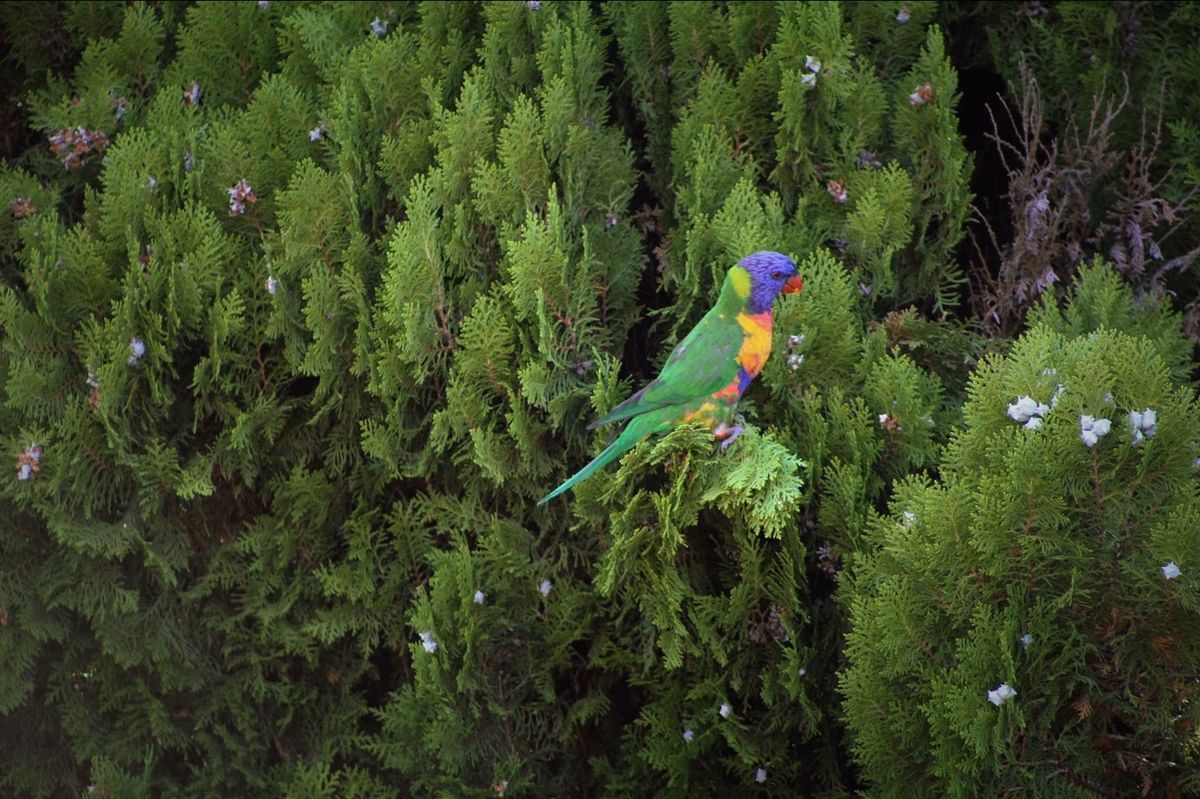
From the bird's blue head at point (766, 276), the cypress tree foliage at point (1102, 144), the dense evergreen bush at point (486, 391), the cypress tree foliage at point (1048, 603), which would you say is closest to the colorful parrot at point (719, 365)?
the bird's blue head at point (766, 276)

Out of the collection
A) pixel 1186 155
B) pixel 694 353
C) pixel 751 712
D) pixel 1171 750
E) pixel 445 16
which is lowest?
pixel 751 712

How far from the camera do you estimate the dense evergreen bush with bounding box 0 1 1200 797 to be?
3.35m

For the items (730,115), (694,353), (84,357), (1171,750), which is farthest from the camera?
(730,115)

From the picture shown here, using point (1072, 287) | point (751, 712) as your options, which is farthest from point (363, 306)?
point (1072, 287)

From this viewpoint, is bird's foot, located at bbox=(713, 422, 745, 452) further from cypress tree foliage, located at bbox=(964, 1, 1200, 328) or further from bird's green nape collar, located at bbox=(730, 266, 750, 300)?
cypress tree foliage, located at bbox=(964, 1, 1200, 328)

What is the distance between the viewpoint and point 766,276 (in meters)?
3.18

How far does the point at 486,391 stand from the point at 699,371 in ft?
2.55

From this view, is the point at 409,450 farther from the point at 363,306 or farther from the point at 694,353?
the point at 694,353

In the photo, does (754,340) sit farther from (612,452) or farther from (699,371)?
(612,452)

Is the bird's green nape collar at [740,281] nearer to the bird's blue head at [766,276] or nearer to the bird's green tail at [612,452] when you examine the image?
the bird's blue head at [766,276]

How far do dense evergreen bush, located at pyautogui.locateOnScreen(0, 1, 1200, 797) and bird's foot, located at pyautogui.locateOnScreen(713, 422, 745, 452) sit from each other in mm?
60

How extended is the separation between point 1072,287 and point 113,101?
3.55 m

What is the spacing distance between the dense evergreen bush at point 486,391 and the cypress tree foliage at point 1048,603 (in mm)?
33

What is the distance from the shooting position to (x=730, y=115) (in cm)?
395
